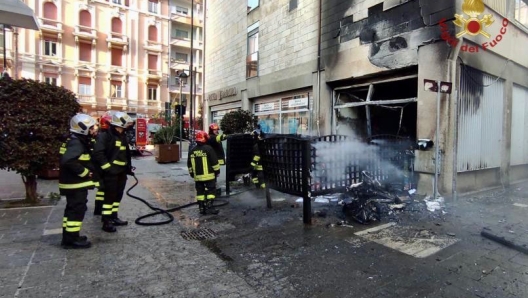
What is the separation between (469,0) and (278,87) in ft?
20.4

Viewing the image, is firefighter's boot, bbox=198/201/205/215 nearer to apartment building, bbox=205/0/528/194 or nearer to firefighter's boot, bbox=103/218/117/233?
firefighter's boot, bbox=103/218/117/233

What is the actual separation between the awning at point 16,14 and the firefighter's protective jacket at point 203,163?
16.3ft

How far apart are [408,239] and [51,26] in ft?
124

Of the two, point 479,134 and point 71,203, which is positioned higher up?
point 479,134

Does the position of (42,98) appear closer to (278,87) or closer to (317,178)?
(317,178)

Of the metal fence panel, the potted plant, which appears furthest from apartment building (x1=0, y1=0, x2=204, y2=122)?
the metal fence panel

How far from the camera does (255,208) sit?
614 centimetres

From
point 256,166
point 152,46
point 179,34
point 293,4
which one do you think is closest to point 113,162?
point 256,166

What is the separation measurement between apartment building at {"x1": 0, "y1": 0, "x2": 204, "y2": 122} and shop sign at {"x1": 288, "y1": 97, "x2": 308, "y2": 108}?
19.7m

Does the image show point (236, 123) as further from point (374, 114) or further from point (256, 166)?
point (374, 114)

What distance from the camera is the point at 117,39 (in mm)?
35250

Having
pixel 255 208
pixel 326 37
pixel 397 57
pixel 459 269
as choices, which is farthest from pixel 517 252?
pixel 326 37

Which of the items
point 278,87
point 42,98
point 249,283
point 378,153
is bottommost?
point 249,283

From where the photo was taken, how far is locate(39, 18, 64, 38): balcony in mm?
31219
